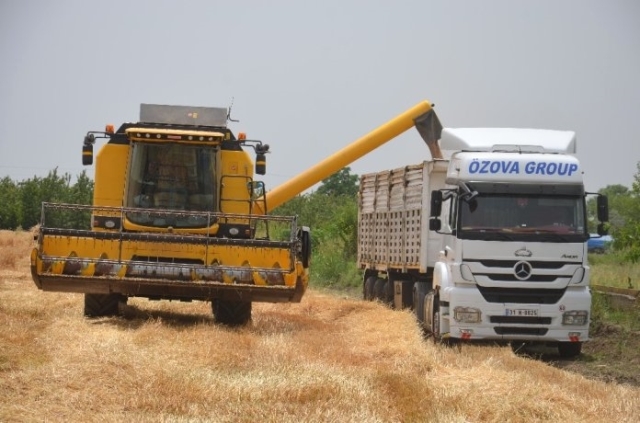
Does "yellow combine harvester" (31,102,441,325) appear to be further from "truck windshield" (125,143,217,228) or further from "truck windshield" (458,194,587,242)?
"truck windshield" (458,194,587,242)

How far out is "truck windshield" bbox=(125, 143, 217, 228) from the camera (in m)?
17.7

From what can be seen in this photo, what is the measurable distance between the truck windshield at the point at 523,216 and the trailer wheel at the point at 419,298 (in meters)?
3.15

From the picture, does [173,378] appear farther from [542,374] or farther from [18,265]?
[18,265]

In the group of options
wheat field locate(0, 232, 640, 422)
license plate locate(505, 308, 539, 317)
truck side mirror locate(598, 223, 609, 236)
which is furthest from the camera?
truck side mirror locate(598, 223, 609, 236)

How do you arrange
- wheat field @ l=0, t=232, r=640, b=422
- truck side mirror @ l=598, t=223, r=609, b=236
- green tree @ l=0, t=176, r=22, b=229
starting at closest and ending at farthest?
1. wheat field @ l=0, t=232, r=640, b=422
2. truck side mirror @ l=598, t=223, r=609, b=236
3. green tree @ l=0, t=176, r=22, b=229

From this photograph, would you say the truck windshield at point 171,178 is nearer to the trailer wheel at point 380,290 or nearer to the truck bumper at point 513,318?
the truck bumper at point 513,318

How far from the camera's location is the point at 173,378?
34.9ft

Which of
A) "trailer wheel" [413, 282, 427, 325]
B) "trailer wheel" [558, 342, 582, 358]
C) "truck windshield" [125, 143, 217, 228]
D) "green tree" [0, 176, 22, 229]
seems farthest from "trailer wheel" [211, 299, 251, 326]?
"green tree" [0, 176, 22, 229]

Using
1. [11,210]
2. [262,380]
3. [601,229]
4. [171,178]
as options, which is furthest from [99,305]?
[11,210]

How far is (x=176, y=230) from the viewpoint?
17312mm

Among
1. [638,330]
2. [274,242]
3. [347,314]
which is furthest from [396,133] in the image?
[274,242]

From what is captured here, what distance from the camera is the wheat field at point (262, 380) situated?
9625 mm

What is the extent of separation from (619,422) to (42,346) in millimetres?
6606

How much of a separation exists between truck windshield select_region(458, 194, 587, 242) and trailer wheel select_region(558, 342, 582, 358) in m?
1.81
